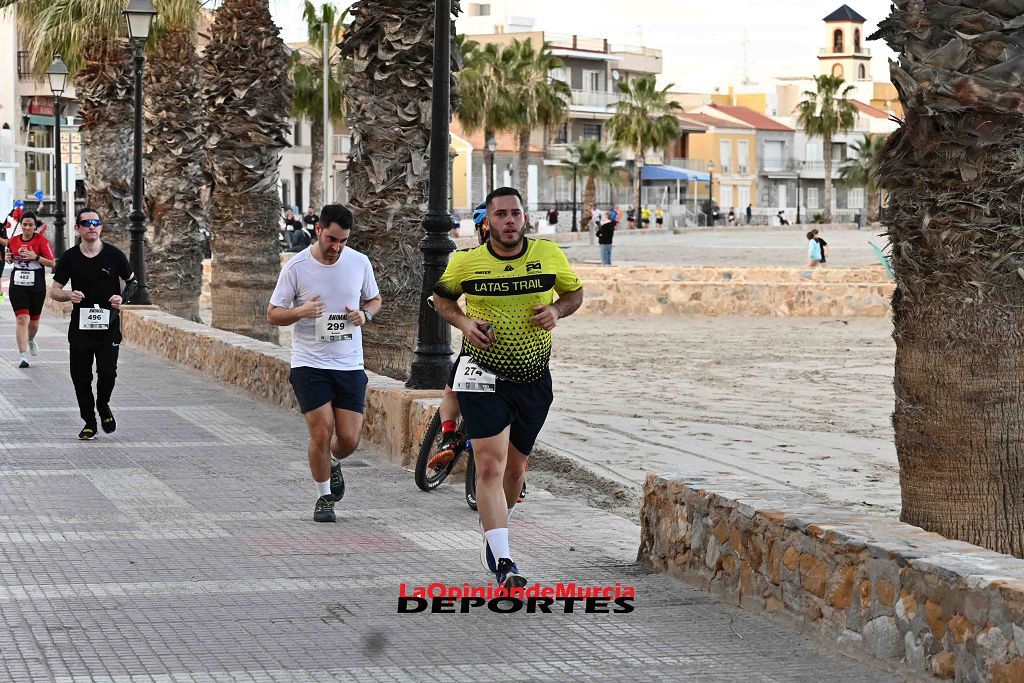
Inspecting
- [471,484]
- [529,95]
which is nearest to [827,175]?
[529,95]

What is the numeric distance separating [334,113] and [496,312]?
6204cm

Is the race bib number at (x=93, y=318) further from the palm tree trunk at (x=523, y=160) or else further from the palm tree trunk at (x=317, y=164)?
the palm tree trunk at (x=523, y=160)

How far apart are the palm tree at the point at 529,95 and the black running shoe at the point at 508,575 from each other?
6483 cm

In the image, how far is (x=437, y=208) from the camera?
10742 mm

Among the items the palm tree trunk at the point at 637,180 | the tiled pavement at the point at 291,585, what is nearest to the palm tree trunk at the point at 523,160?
the palm tree trunk at the point at 637,180

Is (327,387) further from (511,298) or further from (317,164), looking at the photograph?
(317,164)

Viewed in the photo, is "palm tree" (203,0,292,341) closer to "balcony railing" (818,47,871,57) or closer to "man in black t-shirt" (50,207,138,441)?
"man in black t-shirt" (50,207,138,441)

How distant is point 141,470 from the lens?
33.5ft

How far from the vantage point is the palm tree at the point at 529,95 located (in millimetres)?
72188

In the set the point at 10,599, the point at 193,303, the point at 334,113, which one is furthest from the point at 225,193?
the point at 334,113

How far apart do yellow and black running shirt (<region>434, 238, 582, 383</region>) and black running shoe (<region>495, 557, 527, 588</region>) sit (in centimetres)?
76

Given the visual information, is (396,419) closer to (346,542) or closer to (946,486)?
(346,542)

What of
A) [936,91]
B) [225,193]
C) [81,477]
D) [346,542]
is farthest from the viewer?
[225,193]

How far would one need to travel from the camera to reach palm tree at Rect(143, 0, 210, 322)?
24062 mm
